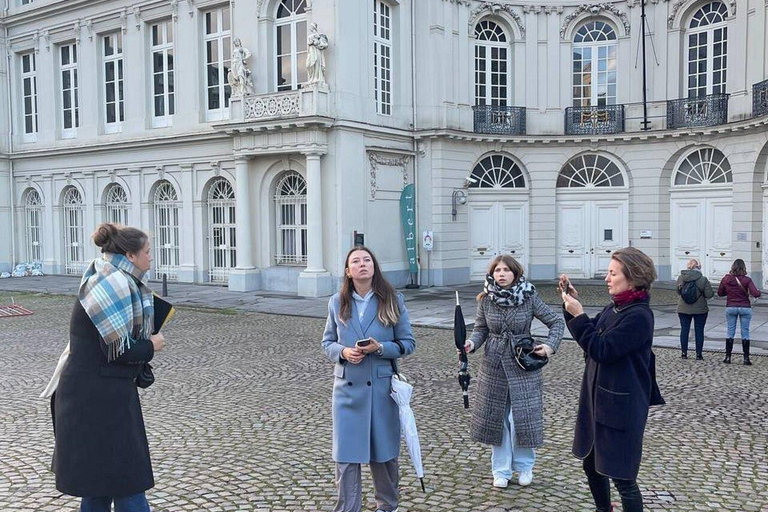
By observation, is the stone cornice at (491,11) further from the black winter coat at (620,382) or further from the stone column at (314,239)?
the black winter coat at (620,382)

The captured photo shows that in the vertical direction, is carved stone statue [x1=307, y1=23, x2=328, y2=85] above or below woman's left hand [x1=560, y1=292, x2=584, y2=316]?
above

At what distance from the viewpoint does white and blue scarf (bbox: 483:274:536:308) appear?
5602mm

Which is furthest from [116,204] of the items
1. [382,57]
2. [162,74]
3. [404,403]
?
[404,403]

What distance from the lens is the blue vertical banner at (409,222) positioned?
72.9 ft

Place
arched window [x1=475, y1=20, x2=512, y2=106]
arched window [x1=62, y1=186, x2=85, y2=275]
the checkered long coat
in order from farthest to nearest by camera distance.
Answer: arched window [x1=62, y1=186, x2=85, y2=275] → arched window [x1=475, y1=20, x2=512, y2=106] → the checkered long coat

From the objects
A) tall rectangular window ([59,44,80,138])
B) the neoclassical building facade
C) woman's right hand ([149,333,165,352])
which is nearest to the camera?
woman's right hand ([149,333,165,352])

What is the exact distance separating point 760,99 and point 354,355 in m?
18.9

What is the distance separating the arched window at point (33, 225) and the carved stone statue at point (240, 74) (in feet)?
42.5

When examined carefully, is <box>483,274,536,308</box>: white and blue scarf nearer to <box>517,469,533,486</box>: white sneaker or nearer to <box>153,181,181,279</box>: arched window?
<box>517,469,533,486</box>: white sneaker

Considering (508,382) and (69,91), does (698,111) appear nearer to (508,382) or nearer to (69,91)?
(508,382)

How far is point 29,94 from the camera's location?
2989cm

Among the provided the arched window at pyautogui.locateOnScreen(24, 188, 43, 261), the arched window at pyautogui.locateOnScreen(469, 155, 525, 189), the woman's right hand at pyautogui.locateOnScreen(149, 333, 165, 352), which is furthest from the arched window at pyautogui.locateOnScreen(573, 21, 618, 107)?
the woman's right hand at pyautogui.locateOnScreen(149, 333, 165, 352)

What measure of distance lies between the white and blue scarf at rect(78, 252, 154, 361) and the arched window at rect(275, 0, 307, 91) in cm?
1757

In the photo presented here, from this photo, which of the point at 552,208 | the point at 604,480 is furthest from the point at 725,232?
the point at 604,480
